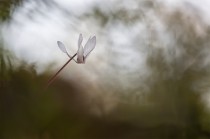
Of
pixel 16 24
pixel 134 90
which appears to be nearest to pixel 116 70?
pixel 134 90

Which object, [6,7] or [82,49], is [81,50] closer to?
[82,49]

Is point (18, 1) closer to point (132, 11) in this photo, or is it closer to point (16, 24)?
point (16, 24)

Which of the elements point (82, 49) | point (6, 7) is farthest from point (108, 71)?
point (6, 7)

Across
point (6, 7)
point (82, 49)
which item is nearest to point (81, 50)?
point (82, 49)

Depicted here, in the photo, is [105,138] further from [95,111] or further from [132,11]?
[132,11]

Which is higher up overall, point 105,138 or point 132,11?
point 132,11

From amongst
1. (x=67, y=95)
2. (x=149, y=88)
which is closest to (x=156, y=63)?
(x=149, y=88)
